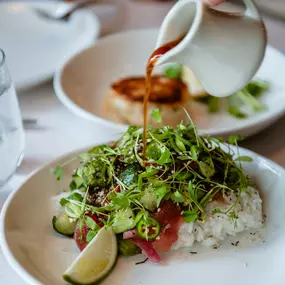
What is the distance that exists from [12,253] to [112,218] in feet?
0.75

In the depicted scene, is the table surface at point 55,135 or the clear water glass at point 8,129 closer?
the clear water glass at point 8,129

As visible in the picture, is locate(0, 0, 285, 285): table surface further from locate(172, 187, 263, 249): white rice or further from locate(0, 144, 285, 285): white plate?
locate(172, 187, 263, 249): white rice

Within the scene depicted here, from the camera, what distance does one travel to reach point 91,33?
232cm

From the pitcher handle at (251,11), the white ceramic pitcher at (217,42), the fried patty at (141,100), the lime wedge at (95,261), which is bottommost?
the fried patty at (141,100)

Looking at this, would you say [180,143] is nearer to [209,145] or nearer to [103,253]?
[209,145]

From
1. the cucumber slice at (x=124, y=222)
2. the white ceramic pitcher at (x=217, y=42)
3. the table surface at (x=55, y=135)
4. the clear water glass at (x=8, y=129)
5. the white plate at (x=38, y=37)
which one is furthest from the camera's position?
the white plate at (x=38, y=37)

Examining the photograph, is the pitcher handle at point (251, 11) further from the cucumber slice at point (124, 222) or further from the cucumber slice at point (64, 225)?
the cucumber slice at point (64, 225)

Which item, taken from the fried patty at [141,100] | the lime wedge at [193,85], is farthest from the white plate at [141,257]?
the lime wedge at [193,85]

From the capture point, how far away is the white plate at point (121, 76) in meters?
1.67

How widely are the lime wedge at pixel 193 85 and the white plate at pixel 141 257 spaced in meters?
0.65

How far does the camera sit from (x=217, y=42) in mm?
1109

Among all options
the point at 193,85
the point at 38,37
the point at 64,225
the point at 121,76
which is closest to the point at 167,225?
the point at 64,225

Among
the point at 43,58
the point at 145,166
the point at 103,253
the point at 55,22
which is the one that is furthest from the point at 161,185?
the point at 55,22

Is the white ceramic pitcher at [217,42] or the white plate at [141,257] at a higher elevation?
the white ceramic pitcher at [217,42]
